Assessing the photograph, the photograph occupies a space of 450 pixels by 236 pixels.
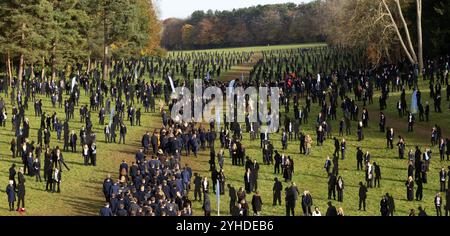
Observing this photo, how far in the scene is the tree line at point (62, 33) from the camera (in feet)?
150

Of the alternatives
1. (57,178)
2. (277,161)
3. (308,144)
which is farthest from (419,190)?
(57,178)

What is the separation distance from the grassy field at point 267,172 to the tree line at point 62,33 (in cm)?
1130

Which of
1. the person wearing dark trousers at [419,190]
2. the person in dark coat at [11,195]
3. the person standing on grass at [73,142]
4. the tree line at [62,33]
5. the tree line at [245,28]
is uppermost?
the tree line at [245,28]

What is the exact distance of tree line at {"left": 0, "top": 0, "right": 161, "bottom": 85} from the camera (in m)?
45.8

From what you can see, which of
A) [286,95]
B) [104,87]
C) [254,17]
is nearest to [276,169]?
[286,95]

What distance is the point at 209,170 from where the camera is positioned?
2670 cm

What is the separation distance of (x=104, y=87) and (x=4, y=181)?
67.6ft

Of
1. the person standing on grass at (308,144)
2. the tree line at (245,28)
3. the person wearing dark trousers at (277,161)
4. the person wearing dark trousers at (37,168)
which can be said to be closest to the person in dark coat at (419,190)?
the person wearing dark trousers at (277,161)

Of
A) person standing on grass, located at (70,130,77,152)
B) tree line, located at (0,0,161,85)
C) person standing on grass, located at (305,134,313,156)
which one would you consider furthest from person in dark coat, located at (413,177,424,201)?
tree line, located at (0,0,161,85)

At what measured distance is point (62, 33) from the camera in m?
52.8

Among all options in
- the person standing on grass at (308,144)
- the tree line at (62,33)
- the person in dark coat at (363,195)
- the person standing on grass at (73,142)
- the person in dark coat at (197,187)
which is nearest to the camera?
the person in dark coat at (363,195)

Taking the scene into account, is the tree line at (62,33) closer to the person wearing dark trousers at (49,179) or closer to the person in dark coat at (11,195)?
the person wearing dark trousers at (49,179)

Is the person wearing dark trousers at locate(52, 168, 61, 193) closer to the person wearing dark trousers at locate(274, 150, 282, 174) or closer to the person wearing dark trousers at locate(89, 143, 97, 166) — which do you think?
the person wearing dark trousers at locate(89, 143, 97, 166)
